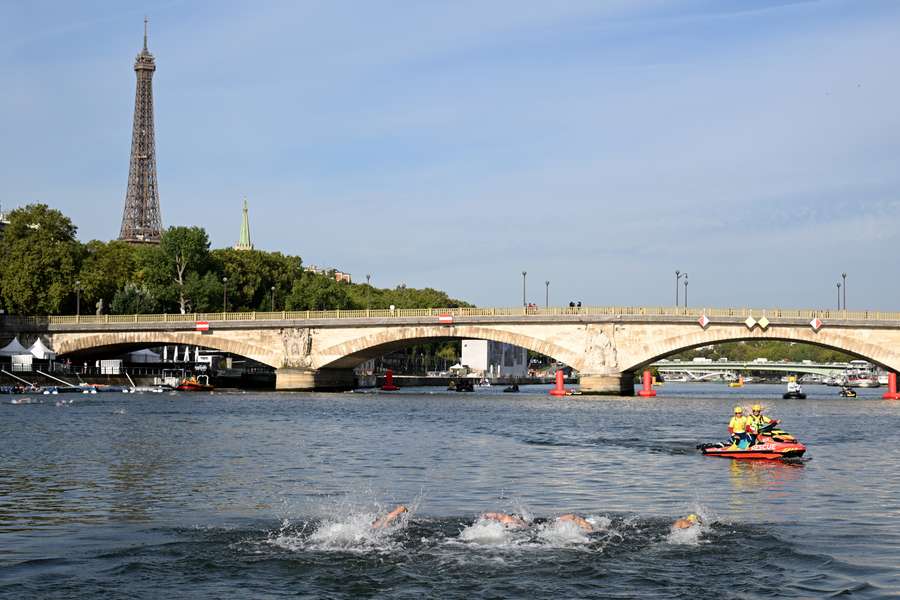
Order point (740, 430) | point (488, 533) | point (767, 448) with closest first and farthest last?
1. point (488, 533)
2. point (767, 448)
3. point (740, 430)

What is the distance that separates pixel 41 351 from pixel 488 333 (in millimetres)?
45743

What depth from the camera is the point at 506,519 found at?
85.1 ft

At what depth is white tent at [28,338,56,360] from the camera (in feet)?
379

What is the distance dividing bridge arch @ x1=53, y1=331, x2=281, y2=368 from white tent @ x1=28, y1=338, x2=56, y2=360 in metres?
1.01

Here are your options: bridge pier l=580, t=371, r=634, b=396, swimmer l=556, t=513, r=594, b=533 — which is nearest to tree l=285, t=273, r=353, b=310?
bridge pier l=580, t=371, r=634, b=396

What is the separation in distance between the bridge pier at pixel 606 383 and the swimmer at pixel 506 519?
254 feet

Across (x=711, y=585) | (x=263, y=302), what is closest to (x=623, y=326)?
(x=263, y=302)

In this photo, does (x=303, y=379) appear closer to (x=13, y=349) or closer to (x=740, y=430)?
(x=13, y=349)

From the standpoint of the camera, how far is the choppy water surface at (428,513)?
21.4 metres

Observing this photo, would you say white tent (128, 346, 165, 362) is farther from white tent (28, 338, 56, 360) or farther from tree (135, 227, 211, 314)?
→ white tent (28, 338, 56, 360)

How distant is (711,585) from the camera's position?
69.4ft

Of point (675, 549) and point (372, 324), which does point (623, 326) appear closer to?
point (372, 324)

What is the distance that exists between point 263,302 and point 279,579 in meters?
139

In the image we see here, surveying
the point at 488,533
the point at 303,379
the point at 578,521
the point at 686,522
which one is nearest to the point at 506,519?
the point at 488,533
